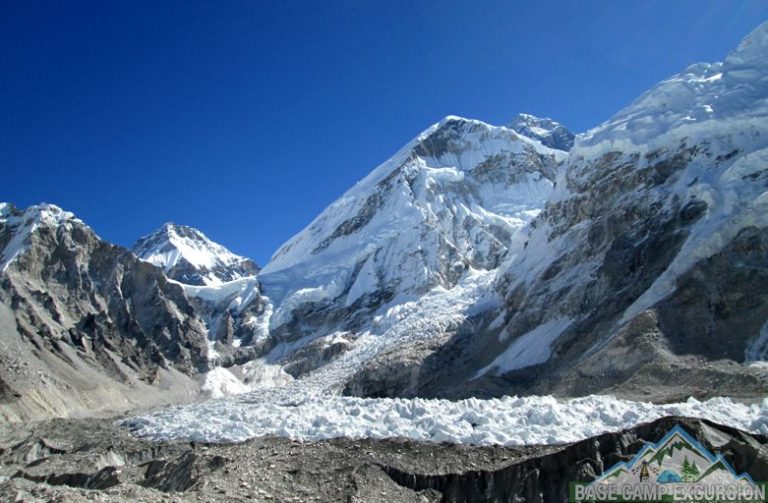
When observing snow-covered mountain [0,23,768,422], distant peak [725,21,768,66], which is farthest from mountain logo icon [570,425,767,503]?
distant peak [725,21,768,66]

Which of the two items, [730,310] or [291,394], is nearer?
[730,310]

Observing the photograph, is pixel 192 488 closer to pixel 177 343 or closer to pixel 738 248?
pixel 738 248

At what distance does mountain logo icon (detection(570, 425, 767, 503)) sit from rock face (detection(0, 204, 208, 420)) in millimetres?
52176

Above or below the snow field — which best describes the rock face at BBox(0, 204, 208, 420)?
above

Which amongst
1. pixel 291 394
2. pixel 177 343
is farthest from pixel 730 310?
pixel 177 343

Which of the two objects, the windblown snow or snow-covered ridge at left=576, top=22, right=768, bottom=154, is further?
snow-covered ridge at left=576, top=22, right=768, bottom=154

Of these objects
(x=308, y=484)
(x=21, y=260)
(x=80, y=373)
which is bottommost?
(x=308, y=484)

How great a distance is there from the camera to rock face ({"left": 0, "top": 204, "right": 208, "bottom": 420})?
65.4 meters

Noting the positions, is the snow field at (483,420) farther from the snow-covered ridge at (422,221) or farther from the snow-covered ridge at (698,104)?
the snow-covered ridge at (422,221)

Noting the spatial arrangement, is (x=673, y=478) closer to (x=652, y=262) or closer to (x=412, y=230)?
(x=652, y=262)

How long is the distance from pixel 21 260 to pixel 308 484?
83744 mm

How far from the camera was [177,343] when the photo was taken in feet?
338

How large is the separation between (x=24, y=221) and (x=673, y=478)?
105 meters

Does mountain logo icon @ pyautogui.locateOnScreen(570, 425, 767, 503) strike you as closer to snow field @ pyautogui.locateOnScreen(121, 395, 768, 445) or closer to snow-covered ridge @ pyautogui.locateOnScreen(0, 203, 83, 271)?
snow field @ pyautogui.locateOnScreen(121, 395, 768, 445)
